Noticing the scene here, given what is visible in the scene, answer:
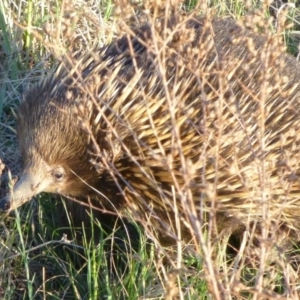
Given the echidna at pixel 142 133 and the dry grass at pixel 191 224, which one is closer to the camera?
the dry grass at pixel 191 224

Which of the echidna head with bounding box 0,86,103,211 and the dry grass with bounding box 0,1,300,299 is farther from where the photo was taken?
the echidna head with bounding box 0,86,103,211

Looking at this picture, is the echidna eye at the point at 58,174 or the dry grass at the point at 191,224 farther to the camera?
the echidna eye at the point at 58,174

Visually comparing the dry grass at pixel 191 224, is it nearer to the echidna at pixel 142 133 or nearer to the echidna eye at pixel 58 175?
the echidna at pixel 142 133

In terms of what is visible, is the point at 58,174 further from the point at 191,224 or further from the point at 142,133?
the point at 191,224

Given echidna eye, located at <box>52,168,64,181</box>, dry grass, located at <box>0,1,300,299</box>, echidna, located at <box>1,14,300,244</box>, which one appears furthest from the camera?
echidna eye, located at <box>52,168,64,181</box>

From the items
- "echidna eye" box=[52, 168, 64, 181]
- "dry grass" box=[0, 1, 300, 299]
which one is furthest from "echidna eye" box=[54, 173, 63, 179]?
"dry grass" box=[0, 1, 300, 299]

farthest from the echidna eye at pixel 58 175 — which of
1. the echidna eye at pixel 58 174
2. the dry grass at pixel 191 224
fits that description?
the dry grass at pixel 191 224

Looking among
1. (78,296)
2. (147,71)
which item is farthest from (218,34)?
(78,296)

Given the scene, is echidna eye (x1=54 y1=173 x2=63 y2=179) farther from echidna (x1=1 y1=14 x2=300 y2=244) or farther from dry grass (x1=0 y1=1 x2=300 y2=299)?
dry grass (x1=0 y1=1 x2=300 y2=299)

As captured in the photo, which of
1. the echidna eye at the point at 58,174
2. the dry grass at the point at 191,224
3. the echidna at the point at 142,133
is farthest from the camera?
the echidna eye at the point at 58,174

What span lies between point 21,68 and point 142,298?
1.93 metres

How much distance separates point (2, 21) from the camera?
13.9 ft

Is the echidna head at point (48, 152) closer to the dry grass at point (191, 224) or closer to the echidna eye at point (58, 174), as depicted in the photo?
the echidna eye at point (58, 174)

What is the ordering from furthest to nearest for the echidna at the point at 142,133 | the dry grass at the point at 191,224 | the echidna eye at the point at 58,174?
the echidna eye at the point at 58,174, the echidna at the point at 142,133, the dry grass at the point at 191,224
